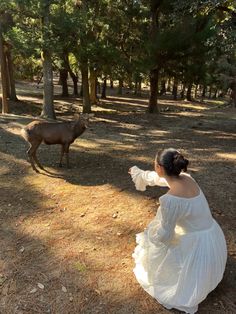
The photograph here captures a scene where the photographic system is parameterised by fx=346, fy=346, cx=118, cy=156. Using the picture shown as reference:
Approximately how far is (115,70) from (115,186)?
38.7 ft

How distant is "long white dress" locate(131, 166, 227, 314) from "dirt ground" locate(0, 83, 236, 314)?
0.86 feet

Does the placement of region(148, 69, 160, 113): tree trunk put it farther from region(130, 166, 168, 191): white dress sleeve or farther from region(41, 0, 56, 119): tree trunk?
region(130, 166, 168, 191): white dress sleeve

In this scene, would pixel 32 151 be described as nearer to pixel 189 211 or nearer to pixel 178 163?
pixel 178 163

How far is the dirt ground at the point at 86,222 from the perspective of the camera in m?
4.01

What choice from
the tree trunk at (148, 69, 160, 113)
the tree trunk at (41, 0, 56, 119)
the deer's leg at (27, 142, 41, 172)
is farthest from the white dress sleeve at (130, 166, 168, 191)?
the tree trunk at (148, 69, 160, 113)

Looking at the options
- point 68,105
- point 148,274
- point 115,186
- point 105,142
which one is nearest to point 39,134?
point 115,186

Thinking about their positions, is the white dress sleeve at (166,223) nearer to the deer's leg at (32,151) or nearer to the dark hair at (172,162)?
the dark hair at (172,162)

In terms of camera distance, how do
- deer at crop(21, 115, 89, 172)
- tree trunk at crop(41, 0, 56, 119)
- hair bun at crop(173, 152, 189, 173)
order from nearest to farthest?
hair bun at crop(173, 152, 189, 173) < deer at crop(21, 115, 89, 172) < tree trunk at crop(41, 0, 56, 119)

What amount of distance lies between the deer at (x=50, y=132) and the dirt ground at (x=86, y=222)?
626 millimetres

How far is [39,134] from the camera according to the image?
773 centimetres

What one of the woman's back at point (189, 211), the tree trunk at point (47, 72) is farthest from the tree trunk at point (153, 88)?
the woman's back at point (189, 211)

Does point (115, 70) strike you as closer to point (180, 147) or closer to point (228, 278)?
point (180, 147)

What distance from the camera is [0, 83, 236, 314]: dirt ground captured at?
401cm

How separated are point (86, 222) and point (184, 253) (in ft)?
7.87
